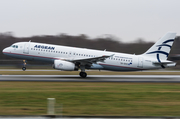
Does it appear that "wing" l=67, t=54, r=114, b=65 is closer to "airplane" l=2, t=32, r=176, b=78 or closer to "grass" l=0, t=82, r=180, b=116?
"airplane" l=2, t=32, r=176, b=78

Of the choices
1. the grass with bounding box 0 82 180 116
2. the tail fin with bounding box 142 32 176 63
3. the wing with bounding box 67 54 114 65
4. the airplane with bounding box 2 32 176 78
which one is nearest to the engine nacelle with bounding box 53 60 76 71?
the airplane with bounding box 2 32 176 78

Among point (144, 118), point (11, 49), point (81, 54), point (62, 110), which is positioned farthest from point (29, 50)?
point (144, 118)

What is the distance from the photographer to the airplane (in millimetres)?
26886

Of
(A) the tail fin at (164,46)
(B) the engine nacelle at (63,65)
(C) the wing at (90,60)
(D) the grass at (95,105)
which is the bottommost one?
(D) the grass at (95,105)

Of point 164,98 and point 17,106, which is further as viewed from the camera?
point 164,98

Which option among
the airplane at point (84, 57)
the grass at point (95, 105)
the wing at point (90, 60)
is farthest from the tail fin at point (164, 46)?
the grass at point (95, 105)

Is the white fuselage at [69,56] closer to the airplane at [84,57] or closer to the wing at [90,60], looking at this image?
the airplane at [84,57]

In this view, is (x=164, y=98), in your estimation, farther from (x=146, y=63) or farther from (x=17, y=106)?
(x=146, y=63)

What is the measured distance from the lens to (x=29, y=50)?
27.5 m

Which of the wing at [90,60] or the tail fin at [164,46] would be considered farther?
the tail fin at [164,46]

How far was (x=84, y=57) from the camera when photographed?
2800 centimetres

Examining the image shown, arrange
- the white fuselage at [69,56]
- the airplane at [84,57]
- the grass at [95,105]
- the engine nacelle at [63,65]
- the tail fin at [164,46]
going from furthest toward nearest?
1. the tail fin at [164,46]
2. the white fuselage at [69,56]
3. the airplane at [84,57]
4. the engine nacelle at [63,65]
5. the grass at [95,105]

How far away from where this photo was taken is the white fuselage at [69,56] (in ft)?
89.9

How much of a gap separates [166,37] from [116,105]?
65.5 ft
